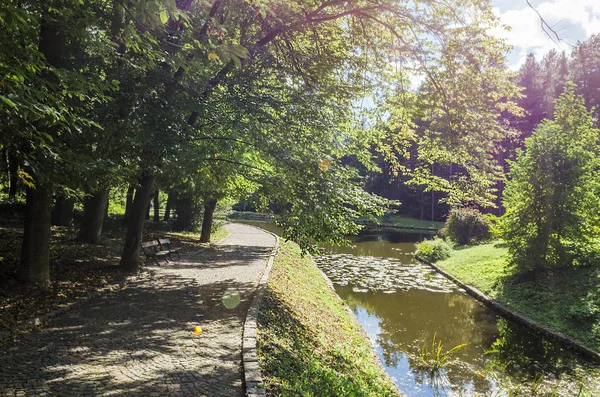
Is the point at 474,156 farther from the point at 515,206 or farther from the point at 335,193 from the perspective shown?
the point at 515,206

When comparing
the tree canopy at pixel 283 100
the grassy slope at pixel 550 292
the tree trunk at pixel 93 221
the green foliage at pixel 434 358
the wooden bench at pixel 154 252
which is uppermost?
the tree canopy at pixel 283 100

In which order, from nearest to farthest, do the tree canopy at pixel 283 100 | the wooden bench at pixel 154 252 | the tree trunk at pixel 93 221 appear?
1. the tree canopy at pixel 283 100
2. the wooden bench at pixel 154 252
3. the tree trunk at pixel 93 221

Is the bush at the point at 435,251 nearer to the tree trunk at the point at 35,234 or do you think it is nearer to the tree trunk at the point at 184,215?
the tree trunk at the point at 184,215

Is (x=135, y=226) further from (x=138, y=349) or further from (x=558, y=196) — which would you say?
(x=558, y=196)

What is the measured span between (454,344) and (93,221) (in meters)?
12.0

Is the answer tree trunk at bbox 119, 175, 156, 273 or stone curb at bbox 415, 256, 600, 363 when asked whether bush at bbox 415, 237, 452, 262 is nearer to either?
stone curb at bbox 415, 256, 600, 363

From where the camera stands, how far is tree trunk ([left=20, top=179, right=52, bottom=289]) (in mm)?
7879

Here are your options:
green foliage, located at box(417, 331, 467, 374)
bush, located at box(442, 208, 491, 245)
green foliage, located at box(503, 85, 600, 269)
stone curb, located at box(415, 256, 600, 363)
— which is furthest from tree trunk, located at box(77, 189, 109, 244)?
bush, located at box(442, 208, 491, 245)

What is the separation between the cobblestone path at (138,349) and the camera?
4.61 metres

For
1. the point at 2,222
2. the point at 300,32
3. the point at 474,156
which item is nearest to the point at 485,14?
the point at 474,156

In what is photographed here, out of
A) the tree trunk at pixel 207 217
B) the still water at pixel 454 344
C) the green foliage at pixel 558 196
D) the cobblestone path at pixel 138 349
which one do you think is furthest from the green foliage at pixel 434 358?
the tree trunk at pixel 207 217

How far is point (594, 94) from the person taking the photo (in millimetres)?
46844

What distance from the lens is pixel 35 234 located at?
7.93 metres

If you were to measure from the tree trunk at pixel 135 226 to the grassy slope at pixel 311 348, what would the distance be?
3849 mm
